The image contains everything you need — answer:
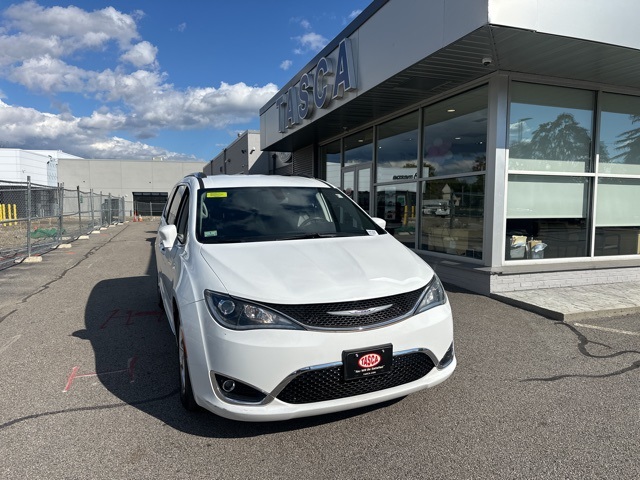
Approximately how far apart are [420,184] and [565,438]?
6.94 m

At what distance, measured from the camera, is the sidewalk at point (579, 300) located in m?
5.70

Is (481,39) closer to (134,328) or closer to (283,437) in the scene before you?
(283,437)

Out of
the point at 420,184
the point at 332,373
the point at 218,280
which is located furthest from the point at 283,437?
the point at 420,184

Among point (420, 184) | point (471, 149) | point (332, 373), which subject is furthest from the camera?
point (420, 184)

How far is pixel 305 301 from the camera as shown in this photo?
271 cm

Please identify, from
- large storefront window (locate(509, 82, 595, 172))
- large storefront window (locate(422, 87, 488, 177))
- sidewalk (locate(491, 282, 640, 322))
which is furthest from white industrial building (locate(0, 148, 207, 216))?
sidewalk (locate(491, 282, 640, 322))

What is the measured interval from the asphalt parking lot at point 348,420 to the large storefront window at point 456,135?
11.9 ft

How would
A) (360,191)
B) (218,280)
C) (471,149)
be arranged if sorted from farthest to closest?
(360,191) → (471,149) → (218,280)

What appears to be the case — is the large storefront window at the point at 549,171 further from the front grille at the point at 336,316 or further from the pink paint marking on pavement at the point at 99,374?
the pink paint marking on pavement at the point at 99,374

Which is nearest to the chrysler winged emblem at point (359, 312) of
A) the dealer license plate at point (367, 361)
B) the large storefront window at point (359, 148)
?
the dealer license plate at point (367, 361)

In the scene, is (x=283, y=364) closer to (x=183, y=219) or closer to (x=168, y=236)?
(x=168, y=236)

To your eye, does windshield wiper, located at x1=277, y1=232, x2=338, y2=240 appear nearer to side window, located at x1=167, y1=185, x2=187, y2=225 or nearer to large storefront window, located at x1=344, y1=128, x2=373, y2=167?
side window, located at x1=167, y1=185, x2=187, y2=225

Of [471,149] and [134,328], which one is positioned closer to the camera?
[134,328]

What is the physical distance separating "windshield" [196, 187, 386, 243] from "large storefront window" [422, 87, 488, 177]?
4155mm
